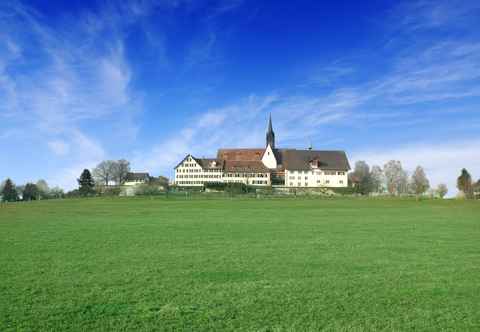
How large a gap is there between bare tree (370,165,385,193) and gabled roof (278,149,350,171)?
33.7 ft

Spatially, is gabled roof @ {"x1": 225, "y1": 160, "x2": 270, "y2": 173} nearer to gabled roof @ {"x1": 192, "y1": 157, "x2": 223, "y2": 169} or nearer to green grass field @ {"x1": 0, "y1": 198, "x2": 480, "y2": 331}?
gabled roof @ {"x1": 192, "y1": 157, "x2": 223, "y2": 169}

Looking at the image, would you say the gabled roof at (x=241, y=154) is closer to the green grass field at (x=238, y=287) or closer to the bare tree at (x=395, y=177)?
the bare tree at (x=395, y=177)

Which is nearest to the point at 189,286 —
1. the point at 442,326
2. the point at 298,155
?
the point at 442,326

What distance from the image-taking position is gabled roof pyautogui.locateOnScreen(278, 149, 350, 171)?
349 feet

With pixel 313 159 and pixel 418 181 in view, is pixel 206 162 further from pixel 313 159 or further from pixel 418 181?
pixel 418 181

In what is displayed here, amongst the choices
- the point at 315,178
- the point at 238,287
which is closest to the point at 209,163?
the point at 315,178

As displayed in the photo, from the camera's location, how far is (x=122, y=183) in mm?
120250

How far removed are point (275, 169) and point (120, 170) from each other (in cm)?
4748

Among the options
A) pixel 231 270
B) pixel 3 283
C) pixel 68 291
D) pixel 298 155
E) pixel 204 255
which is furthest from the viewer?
pixel 298 155

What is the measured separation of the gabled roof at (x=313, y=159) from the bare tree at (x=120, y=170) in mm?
49305

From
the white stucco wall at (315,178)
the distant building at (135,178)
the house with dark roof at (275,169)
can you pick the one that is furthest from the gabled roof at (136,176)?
the white stucco wall at (315,178)

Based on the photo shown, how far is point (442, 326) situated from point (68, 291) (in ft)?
18.8

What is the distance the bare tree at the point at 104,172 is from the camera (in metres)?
115

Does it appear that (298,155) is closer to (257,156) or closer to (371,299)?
(257,156)
